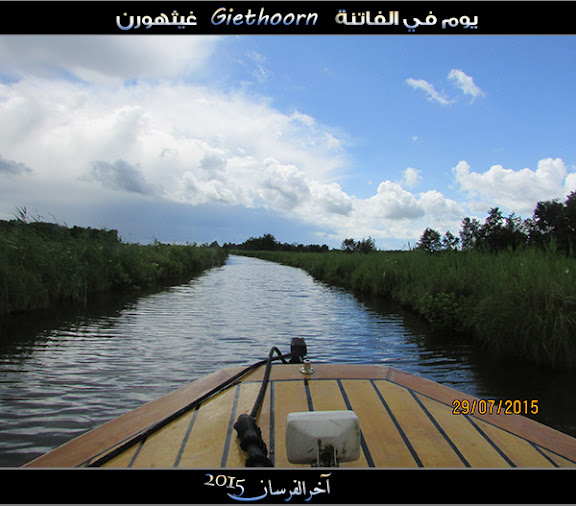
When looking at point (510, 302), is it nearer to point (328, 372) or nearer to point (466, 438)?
point (328, 372)

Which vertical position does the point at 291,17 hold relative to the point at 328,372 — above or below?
above

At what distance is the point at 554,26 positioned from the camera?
1.52 metres

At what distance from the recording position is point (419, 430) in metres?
1.88

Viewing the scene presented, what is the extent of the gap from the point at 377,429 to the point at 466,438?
42 cm

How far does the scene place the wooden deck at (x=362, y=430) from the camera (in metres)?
1.62

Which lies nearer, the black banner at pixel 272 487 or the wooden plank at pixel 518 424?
the black banner at pixel 272 487

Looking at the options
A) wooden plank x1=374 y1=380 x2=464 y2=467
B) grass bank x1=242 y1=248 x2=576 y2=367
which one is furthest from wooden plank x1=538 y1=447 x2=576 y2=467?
grass bank x1=242 y1=248 x2=576 y2=367

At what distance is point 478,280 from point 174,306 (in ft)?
23.7

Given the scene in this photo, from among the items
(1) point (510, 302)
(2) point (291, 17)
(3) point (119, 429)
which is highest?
(2) point (291, 17)

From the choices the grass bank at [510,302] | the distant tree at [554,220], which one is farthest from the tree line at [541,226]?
the grass bank at [510,302]

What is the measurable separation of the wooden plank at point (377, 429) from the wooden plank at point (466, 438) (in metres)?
0.26

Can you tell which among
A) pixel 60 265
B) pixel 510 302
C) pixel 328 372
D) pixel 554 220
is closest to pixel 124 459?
pixel 328 372

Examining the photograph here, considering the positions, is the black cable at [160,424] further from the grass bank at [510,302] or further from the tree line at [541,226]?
the tree line at [541,226]

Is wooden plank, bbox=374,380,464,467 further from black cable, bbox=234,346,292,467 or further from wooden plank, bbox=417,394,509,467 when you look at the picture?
black cable, bbox=234,346,292,467
